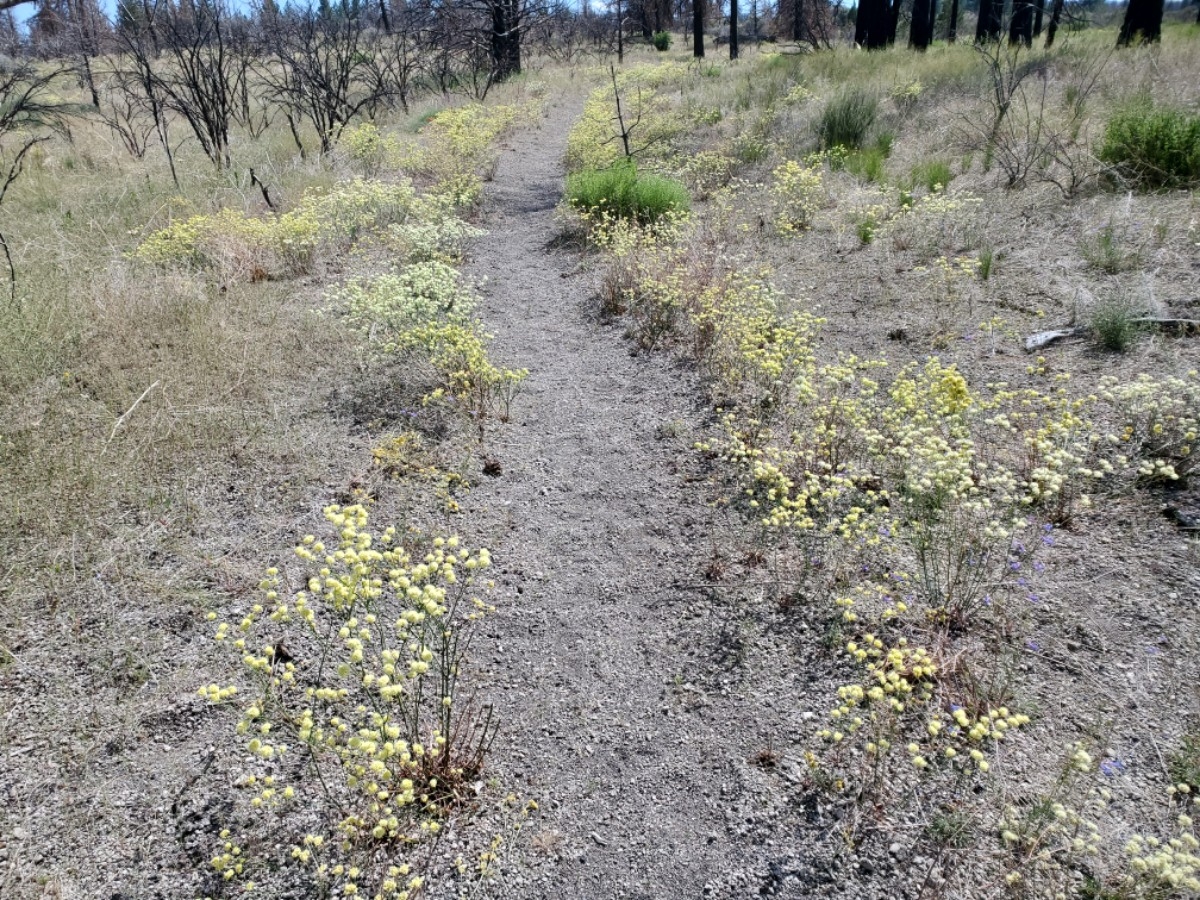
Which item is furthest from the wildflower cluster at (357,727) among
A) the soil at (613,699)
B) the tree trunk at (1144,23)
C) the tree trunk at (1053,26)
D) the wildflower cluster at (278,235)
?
the tree trunk at (1053,26)

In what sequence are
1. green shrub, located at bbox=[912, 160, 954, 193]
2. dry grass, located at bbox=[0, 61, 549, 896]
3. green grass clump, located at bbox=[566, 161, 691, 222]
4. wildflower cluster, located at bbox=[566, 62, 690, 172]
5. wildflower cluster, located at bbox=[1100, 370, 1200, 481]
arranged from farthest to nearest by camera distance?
wildflower cluster, located at bbox=[566, 62, 690, 172]
green grass clump, located at bbox=[566, 161, 691, 222]
green shrub, located at bbox=[912, 160, 954, 193]
wildflower cluster, located at bbox=[1100, 370, 1200, 481]
dry grass, located at bbox=[0, 61, 549, 896]

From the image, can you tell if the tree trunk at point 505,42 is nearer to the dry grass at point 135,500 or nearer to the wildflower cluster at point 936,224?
the dry grass at point 135,500

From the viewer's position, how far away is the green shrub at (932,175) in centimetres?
681

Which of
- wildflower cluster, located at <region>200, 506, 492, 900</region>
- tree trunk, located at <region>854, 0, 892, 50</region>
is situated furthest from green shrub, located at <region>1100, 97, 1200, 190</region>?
tree trunk, located at <region>854, 0, 892, 50</region>

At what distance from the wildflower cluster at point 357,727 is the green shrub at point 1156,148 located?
21.9 ft

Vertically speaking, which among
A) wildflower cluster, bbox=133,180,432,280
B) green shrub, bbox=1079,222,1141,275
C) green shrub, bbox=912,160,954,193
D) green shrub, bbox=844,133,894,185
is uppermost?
green shrub, bbox=844,133,894,185

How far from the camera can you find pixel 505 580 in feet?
9.93

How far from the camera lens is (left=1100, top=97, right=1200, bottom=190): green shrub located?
18.0ft

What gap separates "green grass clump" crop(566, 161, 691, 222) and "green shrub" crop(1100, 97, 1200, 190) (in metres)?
3.89

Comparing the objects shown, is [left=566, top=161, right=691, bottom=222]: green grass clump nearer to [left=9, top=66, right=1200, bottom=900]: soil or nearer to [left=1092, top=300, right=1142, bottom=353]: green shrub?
[left=1092, top=300, right=1142, bottom=353]: green shrub

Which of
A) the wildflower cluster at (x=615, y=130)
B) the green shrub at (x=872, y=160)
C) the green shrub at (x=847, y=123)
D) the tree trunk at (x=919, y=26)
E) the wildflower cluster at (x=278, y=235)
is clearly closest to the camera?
the wildflower cluster at (x=278, y=235)

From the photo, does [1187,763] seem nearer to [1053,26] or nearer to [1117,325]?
[1117,325]

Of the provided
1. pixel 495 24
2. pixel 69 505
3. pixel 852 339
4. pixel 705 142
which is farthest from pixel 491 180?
pixel 495 24

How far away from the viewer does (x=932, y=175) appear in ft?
22.6
